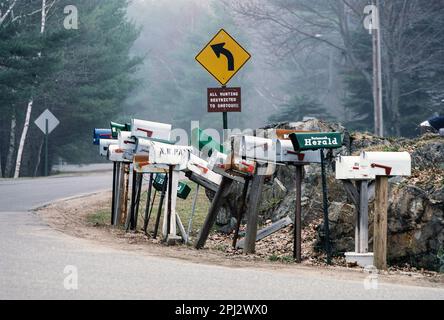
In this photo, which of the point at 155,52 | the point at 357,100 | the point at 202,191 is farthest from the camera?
the point at 155,52

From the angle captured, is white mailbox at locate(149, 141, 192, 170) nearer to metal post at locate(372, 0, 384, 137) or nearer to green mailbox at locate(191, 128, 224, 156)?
green mailbox at locate(191, 128, 224, 156)

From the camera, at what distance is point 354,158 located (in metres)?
11.5

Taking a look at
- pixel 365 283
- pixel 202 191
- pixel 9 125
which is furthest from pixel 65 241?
pixel 9 125

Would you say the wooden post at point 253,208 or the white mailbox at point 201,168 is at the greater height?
the white mailbox at point 201,168

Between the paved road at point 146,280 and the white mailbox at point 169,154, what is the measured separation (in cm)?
182

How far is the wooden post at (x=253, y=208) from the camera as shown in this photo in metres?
12.5

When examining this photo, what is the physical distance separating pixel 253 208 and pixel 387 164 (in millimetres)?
2106

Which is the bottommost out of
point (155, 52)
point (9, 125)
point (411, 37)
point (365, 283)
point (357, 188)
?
point (365, 283)

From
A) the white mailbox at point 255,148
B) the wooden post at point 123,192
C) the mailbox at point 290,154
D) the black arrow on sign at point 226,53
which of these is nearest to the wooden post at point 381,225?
the mailbox at point 290,154

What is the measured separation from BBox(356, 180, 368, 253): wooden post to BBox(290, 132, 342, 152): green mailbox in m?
0.70

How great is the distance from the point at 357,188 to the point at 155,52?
110m

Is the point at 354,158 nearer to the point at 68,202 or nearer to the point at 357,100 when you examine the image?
the point at 68,202
